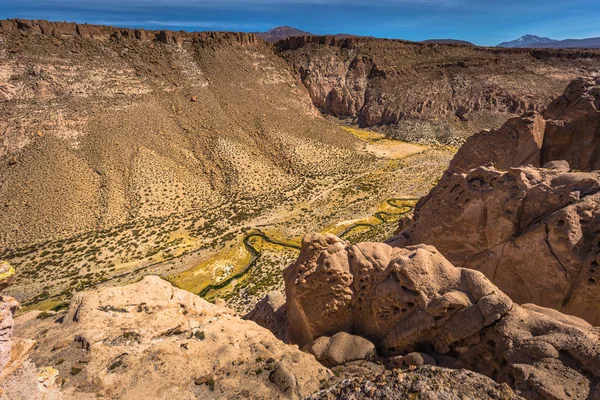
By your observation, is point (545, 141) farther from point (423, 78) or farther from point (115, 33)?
point (423, 78)

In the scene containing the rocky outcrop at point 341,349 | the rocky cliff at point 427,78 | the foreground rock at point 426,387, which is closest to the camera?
the foreground rock at point 426,387

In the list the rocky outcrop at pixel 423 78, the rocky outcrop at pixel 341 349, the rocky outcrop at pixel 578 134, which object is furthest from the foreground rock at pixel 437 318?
the rocky outcrop at pixel 423 78

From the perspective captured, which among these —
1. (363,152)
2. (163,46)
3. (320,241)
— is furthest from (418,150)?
(320,241)

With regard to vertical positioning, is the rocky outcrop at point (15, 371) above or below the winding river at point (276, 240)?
above

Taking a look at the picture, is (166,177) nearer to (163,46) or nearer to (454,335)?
(163,46)

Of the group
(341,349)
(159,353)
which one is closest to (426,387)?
(341,349)

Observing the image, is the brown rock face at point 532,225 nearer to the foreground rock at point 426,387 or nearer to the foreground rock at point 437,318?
the foreground rock at point 437,318

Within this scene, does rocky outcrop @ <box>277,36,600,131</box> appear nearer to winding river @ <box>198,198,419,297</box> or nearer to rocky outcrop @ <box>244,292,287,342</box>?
winding river @ <box>198,198,419,297</box>
